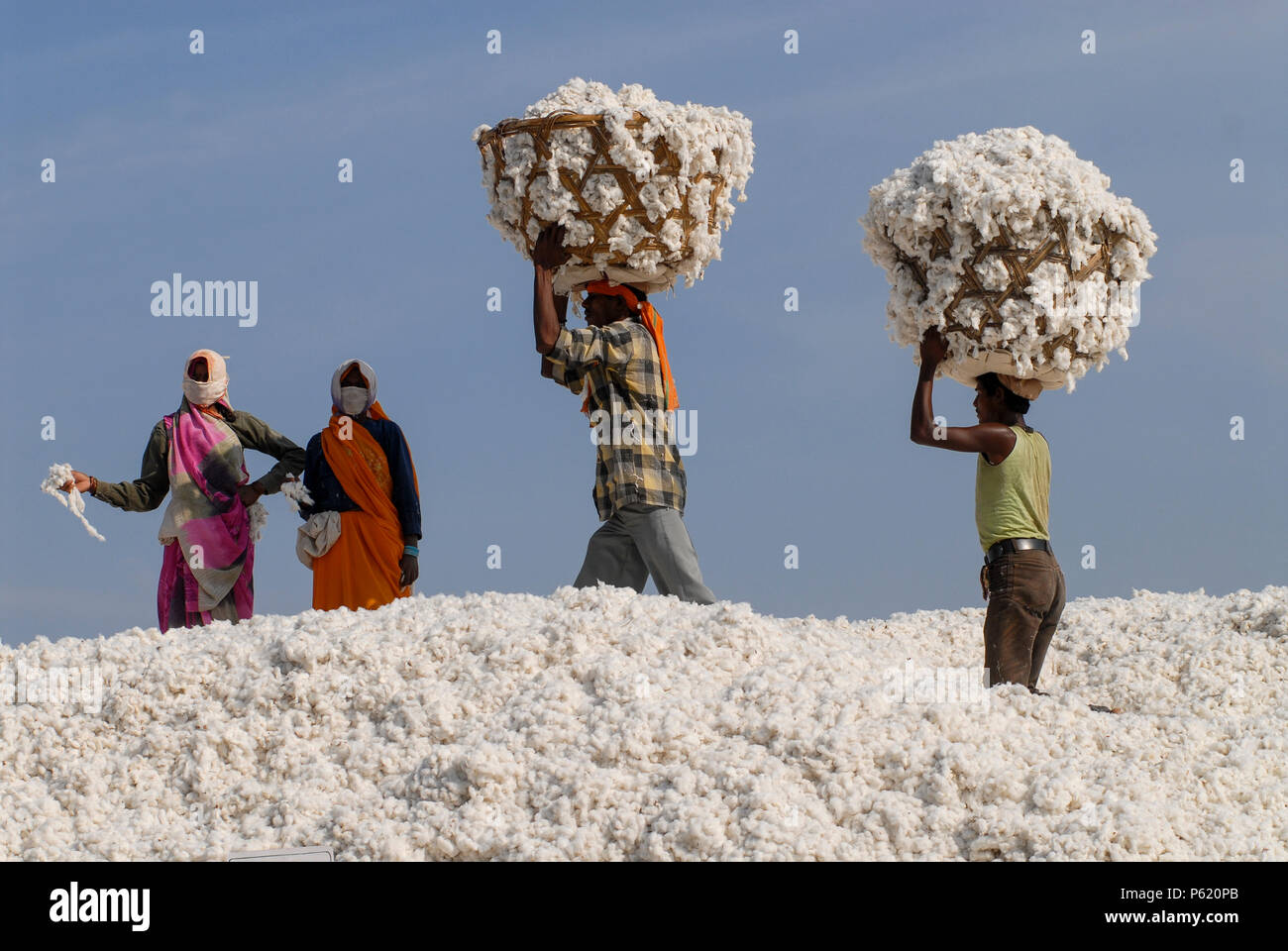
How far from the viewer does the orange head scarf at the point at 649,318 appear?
629 cm

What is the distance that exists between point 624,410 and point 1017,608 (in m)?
1.89

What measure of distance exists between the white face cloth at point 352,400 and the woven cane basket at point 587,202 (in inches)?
67.9

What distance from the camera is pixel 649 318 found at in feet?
21.0

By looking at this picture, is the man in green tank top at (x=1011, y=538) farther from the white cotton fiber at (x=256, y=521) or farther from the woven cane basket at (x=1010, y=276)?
the white cotton fiber at (x=256, y=521)

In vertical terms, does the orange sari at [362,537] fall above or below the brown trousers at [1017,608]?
above

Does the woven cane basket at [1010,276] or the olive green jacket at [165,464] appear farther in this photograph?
the olive green jacket at [165,464]

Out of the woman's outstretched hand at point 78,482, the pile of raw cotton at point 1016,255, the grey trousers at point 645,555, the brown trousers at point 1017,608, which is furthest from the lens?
the woman's outstretched hand at point 78,482

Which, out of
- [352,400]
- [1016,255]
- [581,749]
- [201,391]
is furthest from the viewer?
[201,391]

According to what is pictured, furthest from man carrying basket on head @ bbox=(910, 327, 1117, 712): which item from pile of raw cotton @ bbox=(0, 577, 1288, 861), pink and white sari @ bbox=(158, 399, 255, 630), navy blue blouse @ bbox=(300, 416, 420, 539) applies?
pink and white sari @ bbox=(158, 399, 255, 630)

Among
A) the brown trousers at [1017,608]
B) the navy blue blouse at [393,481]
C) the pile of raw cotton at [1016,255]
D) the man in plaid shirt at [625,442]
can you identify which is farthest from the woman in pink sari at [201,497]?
the brown trousers at [1017,608]

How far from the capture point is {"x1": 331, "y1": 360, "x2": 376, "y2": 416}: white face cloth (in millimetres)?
7605

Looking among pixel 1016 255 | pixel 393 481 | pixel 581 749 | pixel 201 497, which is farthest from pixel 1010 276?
pixel 201 497

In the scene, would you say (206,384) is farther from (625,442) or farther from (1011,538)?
(1011,538)
